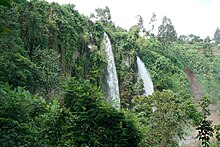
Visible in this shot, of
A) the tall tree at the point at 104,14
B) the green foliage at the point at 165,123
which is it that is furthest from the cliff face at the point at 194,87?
the green foliage at the point at 165,123

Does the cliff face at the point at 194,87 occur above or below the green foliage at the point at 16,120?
above

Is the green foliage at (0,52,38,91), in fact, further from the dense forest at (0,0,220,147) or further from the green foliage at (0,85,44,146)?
the green foliage at (0,85,44,146)

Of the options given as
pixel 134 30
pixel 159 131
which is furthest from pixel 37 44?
pixel 134 30

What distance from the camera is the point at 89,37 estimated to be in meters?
16.9

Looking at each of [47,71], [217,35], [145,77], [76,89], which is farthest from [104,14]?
[217,35]

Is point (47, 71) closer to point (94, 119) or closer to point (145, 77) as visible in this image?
point (94, 119)

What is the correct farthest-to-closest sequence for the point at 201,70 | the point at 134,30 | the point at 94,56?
1. the point at 201,70
2. the point at 134,30
3. the point at 94,56

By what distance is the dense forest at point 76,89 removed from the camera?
3.66 meters

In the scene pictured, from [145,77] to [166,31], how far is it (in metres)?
18.9

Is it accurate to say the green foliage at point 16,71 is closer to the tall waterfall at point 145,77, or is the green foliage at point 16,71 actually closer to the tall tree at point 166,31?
the tall waterfall at point 145,77

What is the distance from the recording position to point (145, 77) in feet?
75.9

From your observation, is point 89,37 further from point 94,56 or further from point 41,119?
point 41,119

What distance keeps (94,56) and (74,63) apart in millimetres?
1679

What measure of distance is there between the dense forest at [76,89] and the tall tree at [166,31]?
38.4 ft
